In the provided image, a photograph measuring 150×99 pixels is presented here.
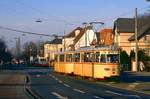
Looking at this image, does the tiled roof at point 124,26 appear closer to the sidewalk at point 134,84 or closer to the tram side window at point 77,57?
the tram side window at point 77,57

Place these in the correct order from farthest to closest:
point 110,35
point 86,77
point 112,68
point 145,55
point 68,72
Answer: point 110,35, point 145,55, point 68,72, point 86,77, point 112,68

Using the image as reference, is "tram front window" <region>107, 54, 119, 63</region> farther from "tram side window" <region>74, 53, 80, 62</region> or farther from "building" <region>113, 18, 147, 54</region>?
"building" <region>113, 18, 147, 54</region>

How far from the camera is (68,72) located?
57.6 meters

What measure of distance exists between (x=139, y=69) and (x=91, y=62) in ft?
104

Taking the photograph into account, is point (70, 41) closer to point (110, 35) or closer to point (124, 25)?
point (110, 35)

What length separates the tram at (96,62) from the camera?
43125mm

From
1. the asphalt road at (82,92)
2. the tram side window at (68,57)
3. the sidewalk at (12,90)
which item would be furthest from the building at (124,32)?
the asphalt road at (82,92)

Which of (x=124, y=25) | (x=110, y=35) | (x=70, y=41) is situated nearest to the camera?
(x=124, y=25)

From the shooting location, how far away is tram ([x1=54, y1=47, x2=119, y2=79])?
43.1 metres

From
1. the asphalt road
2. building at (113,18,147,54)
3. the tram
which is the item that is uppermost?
building at (113,18,147,54)

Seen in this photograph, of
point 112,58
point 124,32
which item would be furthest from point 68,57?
point 124,32

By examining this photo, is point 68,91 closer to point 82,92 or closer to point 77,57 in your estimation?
point 82,92

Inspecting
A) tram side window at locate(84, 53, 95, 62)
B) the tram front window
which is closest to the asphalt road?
the tram front window

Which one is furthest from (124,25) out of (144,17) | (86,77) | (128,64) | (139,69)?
(86,77)
